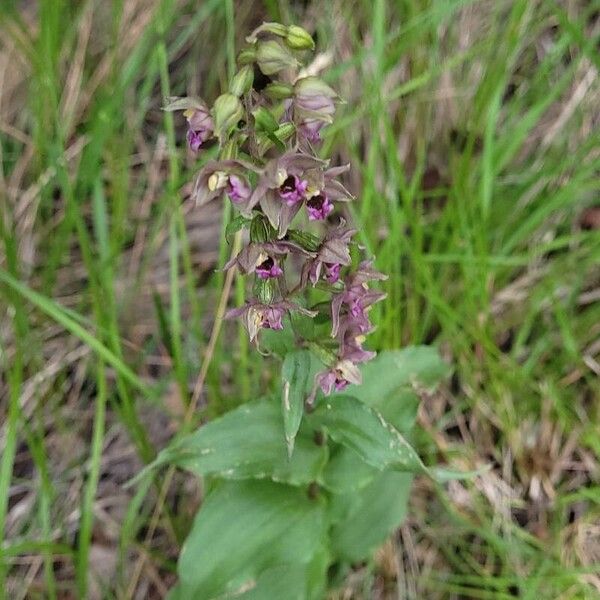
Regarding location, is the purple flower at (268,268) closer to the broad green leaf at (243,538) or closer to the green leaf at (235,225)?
the green leaf at (235,225)

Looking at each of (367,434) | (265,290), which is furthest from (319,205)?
(367,434)

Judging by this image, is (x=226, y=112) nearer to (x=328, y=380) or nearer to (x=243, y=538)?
(x=328, y=380)

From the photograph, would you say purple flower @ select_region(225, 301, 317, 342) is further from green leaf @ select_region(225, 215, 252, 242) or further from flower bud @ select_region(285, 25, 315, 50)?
flower bud @ select_region(285, 25, 315, 50)

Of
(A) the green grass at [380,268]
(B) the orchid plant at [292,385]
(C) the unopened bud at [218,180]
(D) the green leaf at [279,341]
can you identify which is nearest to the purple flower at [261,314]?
(B) the orchid plant at [292,385]

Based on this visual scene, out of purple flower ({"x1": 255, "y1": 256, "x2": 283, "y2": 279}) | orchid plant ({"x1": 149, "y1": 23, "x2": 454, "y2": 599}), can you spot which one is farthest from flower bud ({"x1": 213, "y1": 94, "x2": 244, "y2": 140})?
purple flower ({"x1": 255, "y1": 256, "x2": 283, "y2": 279})

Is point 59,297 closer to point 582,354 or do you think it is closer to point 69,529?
point 69,529

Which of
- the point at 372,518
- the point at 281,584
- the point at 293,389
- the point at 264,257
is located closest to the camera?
the point at 264,257

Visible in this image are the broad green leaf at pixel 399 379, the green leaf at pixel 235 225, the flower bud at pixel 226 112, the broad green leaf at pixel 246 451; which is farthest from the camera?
the broad green leaf at pixel 399 379
